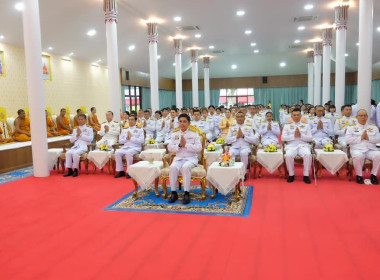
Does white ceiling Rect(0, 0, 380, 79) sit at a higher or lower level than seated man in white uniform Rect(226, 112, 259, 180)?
higher

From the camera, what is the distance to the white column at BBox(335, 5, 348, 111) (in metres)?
10.9

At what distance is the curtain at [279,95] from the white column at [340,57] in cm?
1588

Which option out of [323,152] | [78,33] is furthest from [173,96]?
[323,152]

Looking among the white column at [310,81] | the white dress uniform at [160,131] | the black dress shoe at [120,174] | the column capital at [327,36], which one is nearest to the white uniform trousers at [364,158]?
the black dress shoe at [120,174]

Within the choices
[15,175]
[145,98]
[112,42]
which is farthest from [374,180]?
[145,98]

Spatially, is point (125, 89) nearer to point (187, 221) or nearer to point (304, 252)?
point (187, 221)

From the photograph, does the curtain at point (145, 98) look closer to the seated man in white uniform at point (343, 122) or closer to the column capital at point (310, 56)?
the column capital at point (310, 56)

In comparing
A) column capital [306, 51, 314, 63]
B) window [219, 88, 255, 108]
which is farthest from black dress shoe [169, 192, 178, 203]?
window [219, 88, 255, 108]

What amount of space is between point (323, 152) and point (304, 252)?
3.26 m

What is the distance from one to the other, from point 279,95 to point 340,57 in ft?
53.6

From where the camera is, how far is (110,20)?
958 centimetres

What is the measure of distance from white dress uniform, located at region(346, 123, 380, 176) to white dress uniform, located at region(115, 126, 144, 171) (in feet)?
13.5

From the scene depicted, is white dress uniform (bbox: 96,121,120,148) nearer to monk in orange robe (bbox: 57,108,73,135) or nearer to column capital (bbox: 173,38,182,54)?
monk in orange robe (bbox: 57,108,73,135)

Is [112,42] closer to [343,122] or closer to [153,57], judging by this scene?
[153,57]
